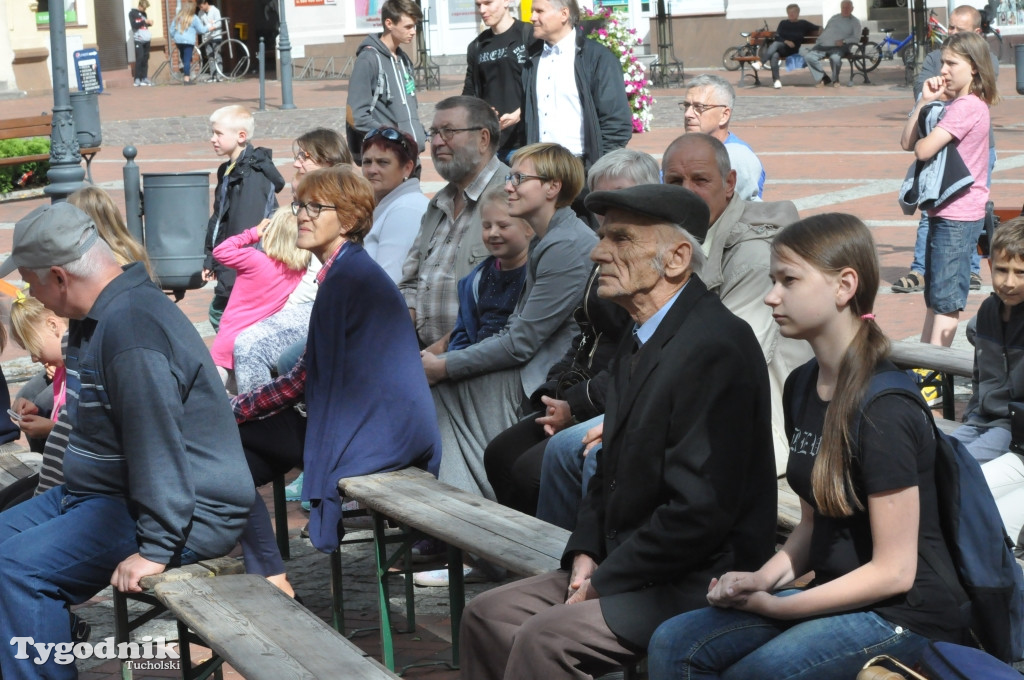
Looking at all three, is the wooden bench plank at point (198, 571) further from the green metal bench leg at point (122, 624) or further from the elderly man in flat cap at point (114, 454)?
the green metal bench leg at point (122, 624)

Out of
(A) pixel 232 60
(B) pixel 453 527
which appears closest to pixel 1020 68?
(B) pixel 453 527

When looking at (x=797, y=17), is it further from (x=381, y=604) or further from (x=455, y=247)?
(x=381, y=604)

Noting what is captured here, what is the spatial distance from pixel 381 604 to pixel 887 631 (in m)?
1.96

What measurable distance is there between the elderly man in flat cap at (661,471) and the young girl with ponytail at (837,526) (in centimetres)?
13

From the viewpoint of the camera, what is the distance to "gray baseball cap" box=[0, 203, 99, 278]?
12.3 ft

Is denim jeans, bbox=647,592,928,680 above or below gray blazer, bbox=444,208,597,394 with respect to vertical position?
below

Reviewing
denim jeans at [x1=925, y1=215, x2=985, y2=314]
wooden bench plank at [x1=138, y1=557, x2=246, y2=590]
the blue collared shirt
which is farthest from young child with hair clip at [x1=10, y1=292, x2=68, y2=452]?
denim jeans at [x1=925, y1=215, x2=985, y2=314]

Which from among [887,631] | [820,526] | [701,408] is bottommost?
[887,631]

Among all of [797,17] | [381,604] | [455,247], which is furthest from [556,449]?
[797,17]

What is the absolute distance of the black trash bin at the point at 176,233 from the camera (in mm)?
8312

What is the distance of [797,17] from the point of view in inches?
1155

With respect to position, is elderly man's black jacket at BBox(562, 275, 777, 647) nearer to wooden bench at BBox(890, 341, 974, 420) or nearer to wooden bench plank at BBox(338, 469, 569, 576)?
wooden bench plank at BBox(338, 469, 569, 576)

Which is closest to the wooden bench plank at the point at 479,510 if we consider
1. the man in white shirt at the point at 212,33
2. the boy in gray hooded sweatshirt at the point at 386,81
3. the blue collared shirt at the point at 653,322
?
the blue collared shirt at the point at 653,322

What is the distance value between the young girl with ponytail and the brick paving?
1705 millimetres
